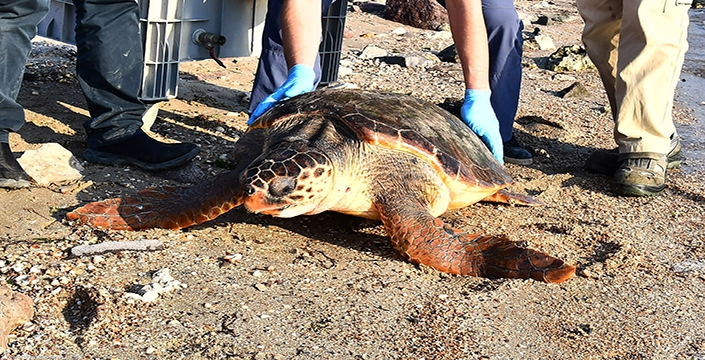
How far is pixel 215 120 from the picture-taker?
4.62 meters

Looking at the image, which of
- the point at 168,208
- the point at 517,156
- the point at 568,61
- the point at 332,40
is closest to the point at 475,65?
the point at 517,156

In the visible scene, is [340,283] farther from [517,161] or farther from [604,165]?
[604,165]

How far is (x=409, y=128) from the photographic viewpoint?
318 cm

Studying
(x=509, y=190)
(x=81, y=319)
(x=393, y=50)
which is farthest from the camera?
(x=393, y=50)

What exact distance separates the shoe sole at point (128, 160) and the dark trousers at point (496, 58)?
77 cm

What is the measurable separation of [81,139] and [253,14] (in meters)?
1.34

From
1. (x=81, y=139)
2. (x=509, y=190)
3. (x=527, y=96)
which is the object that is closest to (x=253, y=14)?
(x=81, y=139)

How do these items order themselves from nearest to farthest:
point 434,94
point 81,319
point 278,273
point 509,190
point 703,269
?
point 81,319 → point 278,273 → point 703,269 → point 509,190 → point 434,94

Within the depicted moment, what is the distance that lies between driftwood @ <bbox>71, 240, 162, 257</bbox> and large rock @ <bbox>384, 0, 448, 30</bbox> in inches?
251

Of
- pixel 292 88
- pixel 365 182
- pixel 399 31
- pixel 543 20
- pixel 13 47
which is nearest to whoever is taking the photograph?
pixel 365 182

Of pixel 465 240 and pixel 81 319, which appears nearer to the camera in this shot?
pixel 81 319

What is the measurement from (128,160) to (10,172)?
1.97 feet

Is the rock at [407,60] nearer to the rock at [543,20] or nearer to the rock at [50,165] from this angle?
the rock at [50,165]

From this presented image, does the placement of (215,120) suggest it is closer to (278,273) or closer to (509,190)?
(509,190)
